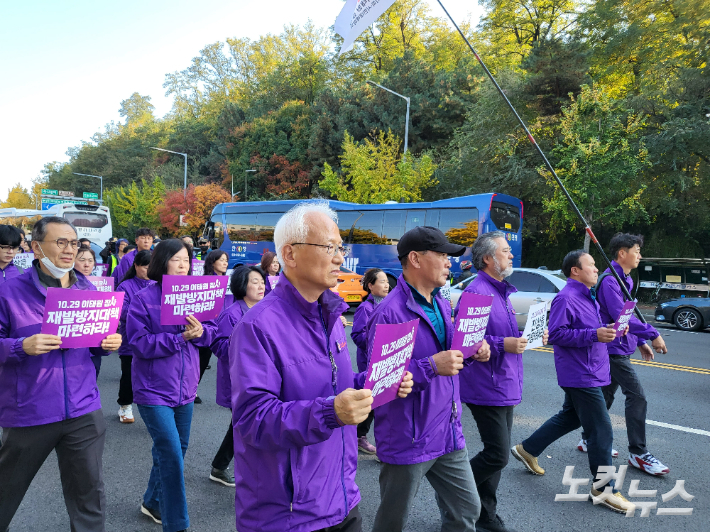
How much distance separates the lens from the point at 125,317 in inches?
176

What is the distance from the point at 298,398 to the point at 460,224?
51.2 ft

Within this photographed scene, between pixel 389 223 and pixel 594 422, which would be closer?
pixel 594 422

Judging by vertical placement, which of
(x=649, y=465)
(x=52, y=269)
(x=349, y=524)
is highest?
(x=52, y=269)

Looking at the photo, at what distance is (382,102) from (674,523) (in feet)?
103

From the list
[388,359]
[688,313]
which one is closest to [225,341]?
[388,359]

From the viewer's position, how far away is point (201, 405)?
6289mm

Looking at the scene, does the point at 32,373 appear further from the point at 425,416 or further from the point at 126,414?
the point at 126,414

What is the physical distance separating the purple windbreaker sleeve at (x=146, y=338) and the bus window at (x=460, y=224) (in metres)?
13.9

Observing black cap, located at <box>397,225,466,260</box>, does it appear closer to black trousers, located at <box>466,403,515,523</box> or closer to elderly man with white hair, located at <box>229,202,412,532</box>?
elderly man with white hair, located at <box>229,202,412,532</box>

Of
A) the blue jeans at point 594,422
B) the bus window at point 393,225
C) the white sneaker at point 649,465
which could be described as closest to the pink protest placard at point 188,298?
the blue jeans at point 594,422

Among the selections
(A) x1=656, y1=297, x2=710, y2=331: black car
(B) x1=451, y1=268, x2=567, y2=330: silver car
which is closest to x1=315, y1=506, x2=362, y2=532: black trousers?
(B) x1=451, y1=268, x2=567, y2=330: silver car

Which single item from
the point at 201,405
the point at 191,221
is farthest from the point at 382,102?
the point at 201,405

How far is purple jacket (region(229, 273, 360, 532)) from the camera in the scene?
1.65m

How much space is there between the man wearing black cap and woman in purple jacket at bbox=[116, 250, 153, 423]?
250 cm
